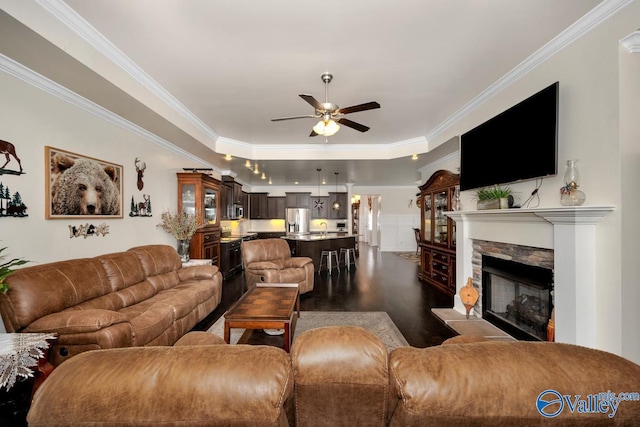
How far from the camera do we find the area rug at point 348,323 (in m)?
3.24

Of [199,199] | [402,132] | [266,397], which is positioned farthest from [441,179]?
[266,397]

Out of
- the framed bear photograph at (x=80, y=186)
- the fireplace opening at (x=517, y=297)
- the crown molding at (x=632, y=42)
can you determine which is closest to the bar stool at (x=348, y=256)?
the fireplace opening at (x=517, y=297)

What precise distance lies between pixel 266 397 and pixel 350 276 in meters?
5.84

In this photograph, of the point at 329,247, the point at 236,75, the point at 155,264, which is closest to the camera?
the point at 236,75

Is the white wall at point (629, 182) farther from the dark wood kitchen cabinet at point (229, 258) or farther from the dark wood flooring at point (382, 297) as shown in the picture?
the dark wood kitchen cabinet at point (229, 258)

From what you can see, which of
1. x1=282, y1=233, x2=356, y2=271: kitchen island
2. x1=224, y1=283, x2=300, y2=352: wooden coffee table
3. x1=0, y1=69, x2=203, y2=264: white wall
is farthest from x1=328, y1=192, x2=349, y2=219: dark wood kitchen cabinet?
x1=0, y1=69, x2=203, y2=264: white wall

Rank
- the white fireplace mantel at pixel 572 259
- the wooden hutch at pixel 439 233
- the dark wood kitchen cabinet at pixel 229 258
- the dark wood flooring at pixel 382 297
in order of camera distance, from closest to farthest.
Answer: the white fireplace mantel at pixel 572 259 → the dark wood flooring at pixel 382 297 → the wooden hutch at pixel 439 233 → the dark wood kitchen cabinet at pixel 229 258

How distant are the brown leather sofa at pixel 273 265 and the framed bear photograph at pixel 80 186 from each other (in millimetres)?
2050

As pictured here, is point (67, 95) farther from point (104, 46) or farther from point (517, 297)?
point (517, 297)

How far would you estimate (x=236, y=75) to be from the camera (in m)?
3.10

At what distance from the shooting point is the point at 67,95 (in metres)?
2.83

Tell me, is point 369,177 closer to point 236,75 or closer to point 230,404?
point 236,75

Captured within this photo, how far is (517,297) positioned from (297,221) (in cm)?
723

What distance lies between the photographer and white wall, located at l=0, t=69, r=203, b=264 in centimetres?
236
